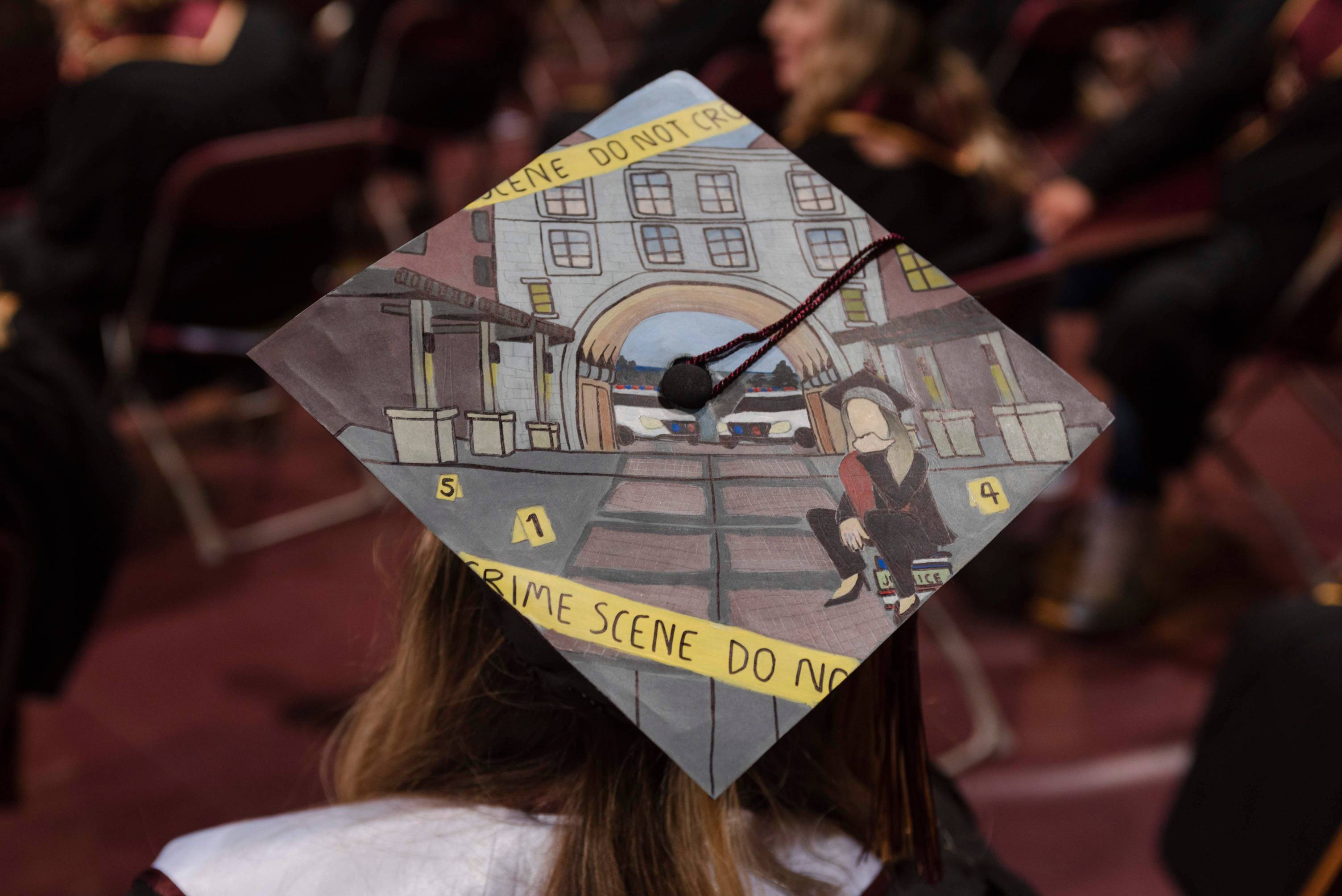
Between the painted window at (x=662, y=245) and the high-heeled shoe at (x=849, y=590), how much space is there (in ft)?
0.83

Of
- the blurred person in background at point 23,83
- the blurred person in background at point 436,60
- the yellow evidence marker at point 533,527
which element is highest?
the blurred person in background at point 436,60

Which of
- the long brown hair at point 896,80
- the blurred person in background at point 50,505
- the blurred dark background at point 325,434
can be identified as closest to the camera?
the blurred person in background at point 50,505

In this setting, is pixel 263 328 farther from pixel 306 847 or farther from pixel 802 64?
pixel 306 847

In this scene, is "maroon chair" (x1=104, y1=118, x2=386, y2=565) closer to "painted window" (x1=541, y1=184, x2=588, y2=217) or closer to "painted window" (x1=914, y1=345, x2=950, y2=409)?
"painted window" (x1=541, y1=184, x2=588, y2=217)

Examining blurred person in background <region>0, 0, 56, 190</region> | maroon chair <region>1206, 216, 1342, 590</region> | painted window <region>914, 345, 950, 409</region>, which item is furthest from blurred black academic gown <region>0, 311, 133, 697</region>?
maroon chair <region>1206, 216, 1342, 590</region>

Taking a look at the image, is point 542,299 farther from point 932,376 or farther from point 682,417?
point 932,376

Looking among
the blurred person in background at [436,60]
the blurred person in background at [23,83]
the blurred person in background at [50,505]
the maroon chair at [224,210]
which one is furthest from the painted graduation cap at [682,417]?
the blurred person in background at [436,60]

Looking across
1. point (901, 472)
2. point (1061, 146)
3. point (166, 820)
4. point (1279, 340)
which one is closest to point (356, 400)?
point (901, 472)

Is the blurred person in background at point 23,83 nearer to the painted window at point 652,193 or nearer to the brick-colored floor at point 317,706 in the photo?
the brick-colored floor at point 317,706

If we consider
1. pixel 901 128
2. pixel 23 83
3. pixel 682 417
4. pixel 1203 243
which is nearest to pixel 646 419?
pixel 682 417

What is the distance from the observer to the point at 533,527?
686 millimetres

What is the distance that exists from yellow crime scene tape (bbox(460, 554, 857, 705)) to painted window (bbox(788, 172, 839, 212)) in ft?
1.12

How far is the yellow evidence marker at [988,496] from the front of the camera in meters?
0.73

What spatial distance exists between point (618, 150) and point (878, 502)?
32 centimetres
